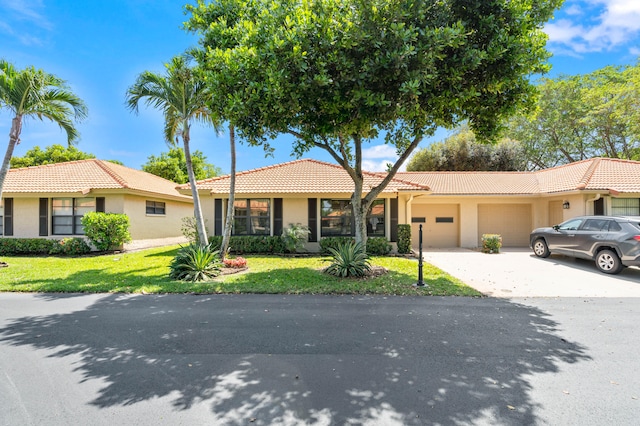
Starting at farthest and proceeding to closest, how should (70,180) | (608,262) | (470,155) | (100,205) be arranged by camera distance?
(470,155) < (70,180) < (100,205) < (608,262)

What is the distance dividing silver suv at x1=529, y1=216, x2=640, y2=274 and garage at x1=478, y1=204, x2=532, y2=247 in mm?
4836

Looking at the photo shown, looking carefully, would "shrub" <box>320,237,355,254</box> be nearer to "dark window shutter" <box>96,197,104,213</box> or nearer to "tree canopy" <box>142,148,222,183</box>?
"dark window shutter" <box>96,197,104,213</box>

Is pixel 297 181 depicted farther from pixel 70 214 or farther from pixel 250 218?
pixel 70 214

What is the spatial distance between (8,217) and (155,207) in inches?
231

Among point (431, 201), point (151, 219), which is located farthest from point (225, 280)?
point (431, 201)

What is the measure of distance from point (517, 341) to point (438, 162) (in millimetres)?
23162

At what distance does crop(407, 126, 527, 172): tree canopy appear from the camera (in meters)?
24.7

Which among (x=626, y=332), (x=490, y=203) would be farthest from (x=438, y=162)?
(x=626, y=332)

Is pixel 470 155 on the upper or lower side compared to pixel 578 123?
lower

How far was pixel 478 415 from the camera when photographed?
8.99 feet

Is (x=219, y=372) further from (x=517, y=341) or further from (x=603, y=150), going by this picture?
(x=603, y=150)

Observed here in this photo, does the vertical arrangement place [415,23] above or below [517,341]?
above

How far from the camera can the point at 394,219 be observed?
13414mm

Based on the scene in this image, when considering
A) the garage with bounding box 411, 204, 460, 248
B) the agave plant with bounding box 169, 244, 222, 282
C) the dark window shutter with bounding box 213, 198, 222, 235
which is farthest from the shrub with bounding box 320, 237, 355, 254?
the garage with bounding box 411, 204, 460, 248
